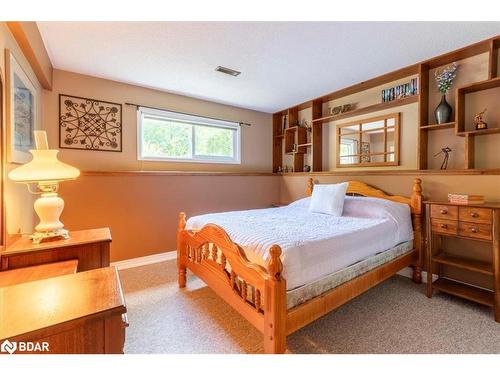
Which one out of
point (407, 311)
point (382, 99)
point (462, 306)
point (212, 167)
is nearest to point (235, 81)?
point (212, 167)

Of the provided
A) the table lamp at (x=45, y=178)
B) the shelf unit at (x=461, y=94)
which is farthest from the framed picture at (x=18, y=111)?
the shelf unit at (x=461, y=94)

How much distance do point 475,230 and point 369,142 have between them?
61.3 inches

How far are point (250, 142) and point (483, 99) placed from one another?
2917 millimetres

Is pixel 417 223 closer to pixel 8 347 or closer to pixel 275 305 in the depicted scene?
pixel 275 305

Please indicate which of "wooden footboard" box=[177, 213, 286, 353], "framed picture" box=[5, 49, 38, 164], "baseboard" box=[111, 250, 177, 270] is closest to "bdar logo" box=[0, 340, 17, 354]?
"wooden footboard" box=[177, 213, 286, 353]

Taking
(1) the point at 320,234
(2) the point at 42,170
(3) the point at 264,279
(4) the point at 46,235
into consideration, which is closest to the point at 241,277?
(3) the point at 264,279

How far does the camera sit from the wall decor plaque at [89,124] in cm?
268

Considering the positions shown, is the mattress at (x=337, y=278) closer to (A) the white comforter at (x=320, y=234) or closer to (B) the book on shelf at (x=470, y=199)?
(A) the white comforter at (x=320, y=234)

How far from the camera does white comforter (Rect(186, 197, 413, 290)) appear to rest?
150cm

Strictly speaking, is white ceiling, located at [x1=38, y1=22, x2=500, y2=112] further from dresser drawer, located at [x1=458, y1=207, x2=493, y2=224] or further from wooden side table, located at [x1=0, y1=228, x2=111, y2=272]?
wooden side table, located at [x1=0, y1=228, x2=111, y2=272]

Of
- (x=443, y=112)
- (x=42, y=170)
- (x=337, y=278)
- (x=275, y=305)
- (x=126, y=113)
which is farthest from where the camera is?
(x=126, y=113)

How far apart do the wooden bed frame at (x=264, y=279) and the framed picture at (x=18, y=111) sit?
135 centimetres

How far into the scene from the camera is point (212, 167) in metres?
3.74

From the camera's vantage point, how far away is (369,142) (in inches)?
123
